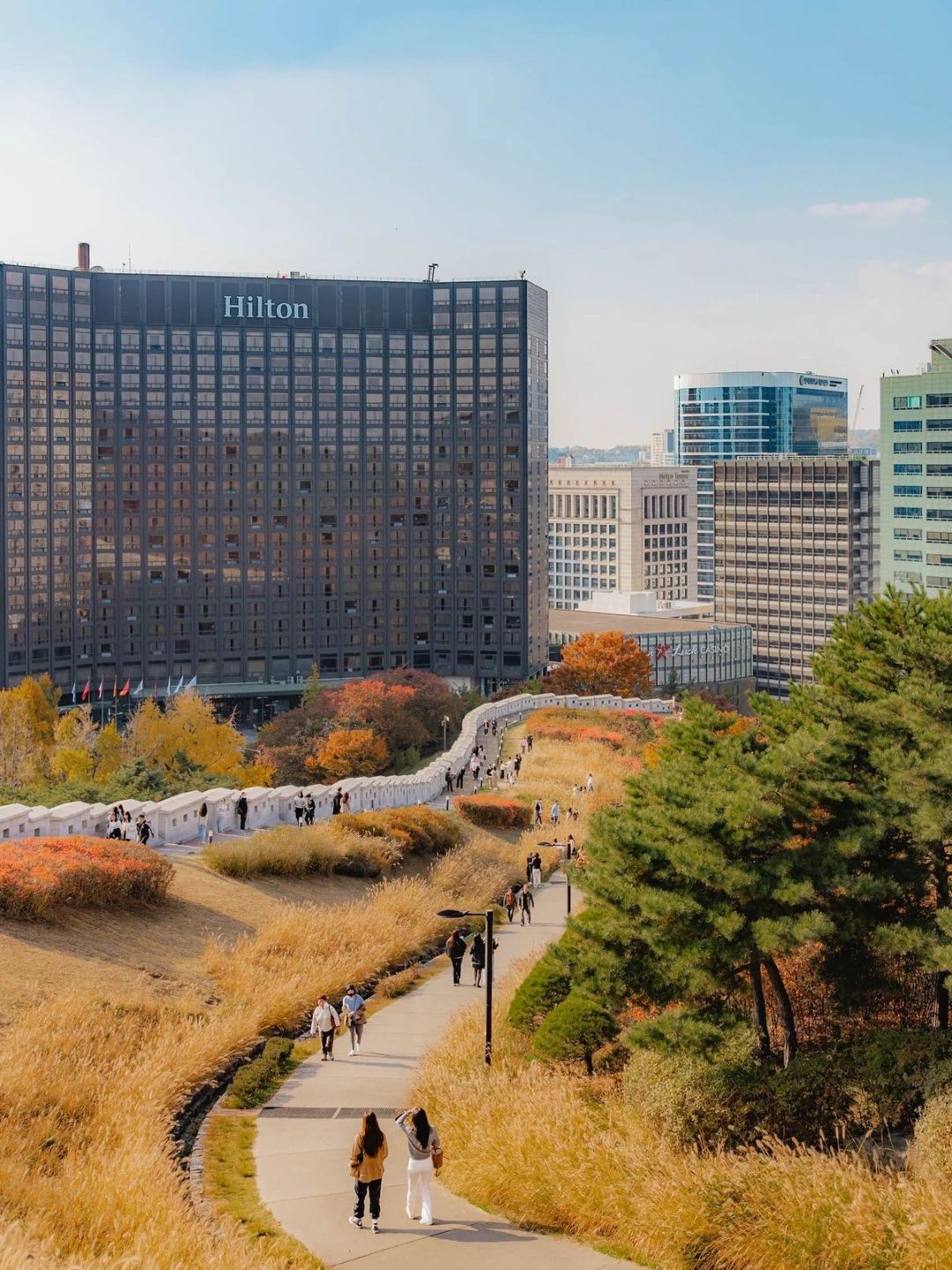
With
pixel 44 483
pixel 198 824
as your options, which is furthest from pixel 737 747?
pixel 44 483

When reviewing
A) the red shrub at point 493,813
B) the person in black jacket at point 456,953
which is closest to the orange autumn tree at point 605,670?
the red shrub at point 493,813

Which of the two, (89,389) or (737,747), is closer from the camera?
(737,747)

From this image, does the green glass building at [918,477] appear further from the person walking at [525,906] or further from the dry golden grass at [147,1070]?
the dry golden grass at [147,1070]

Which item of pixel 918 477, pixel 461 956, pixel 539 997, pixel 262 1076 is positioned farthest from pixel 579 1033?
pixel 918 477

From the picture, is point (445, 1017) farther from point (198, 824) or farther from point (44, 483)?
point (44, 483)

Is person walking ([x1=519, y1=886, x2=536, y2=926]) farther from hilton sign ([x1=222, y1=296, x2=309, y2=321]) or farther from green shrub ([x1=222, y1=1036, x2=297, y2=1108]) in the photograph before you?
hilton sign ([x1=222, y1=296, x2=309, y2=321])
